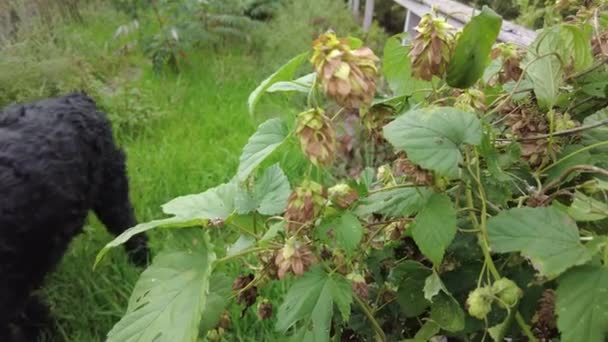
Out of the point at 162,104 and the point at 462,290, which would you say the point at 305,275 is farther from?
the point at 162,104

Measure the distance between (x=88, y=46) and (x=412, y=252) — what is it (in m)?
4.10

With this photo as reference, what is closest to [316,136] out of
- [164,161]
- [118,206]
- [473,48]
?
[473,48]

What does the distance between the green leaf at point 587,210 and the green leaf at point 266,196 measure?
0.30m

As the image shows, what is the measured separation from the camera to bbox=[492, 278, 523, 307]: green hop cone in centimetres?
44

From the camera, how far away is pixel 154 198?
8.34 feet

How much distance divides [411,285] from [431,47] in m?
0.26

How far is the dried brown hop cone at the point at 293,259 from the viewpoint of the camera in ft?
Answer: 1.62

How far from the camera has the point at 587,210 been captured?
0.44 m

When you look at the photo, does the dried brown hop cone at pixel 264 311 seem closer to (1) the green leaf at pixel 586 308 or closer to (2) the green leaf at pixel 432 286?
(2) the green leaf at pixel 432 286

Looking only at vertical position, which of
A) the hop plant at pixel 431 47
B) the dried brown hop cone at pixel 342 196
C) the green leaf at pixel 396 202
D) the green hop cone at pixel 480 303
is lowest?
the green hop cone at pixel 480 303

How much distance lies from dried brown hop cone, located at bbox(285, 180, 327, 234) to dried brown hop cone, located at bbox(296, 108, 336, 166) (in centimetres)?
6

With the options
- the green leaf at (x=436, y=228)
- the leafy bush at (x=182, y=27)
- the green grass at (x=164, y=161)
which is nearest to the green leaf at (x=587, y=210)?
the green leaf at (x=436, y=228)

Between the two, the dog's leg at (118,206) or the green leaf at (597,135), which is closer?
the green leaf at (597,135)

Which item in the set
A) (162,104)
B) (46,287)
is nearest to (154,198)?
(46,287)
